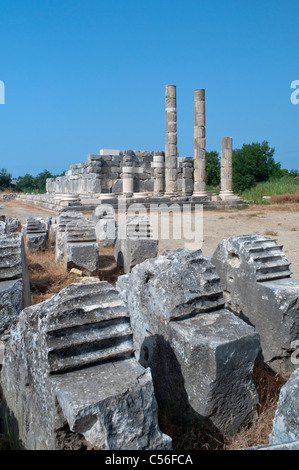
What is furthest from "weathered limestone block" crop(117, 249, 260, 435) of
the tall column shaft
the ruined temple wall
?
the tall column shaft

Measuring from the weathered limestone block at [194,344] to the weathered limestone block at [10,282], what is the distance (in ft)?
3.23

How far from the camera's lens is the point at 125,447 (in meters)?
1.76

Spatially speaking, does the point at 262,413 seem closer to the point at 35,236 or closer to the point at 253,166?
the point at 35,236

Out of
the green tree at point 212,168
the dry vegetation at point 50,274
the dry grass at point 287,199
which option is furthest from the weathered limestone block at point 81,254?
the green tree at point 212,168

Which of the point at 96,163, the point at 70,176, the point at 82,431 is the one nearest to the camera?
the point at 82,431

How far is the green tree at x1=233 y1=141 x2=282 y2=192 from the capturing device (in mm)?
38469

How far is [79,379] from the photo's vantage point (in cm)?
193

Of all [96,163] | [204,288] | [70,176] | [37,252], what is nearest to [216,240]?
[37,252]

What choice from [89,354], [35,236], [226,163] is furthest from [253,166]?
[89,354]

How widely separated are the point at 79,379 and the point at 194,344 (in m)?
0.81

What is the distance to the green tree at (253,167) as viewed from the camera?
38.5m

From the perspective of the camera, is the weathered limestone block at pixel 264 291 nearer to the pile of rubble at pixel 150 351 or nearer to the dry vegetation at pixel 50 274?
the pile of rubble at pixel 150 351

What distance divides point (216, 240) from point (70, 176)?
55.0 feet
